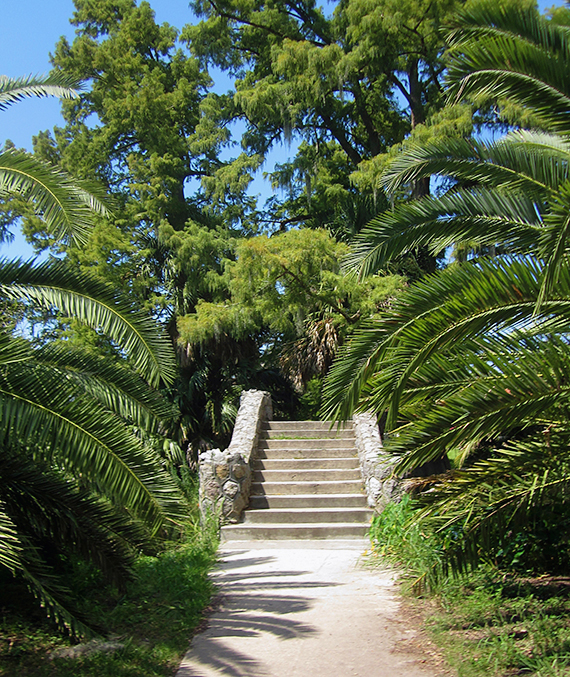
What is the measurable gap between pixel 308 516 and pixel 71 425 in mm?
5484

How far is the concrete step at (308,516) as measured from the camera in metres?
9.63

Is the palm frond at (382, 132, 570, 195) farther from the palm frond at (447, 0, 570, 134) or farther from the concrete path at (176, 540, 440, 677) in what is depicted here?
the concrete path at (176, 540, 440, 677)

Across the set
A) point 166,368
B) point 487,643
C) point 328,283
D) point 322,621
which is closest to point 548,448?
point 487,643

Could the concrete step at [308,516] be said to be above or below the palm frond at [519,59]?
below

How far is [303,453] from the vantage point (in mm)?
12016

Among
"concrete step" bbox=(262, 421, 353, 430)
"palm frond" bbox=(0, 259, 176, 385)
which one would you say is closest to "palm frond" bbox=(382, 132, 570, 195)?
"palm frond" bbox=(0, 259, 176, 385)

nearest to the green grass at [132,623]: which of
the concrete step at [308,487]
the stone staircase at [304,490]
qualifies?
the stone staircase at [304,490]

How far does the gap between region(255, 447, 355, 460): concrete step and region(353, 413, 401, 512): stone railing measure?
270mm

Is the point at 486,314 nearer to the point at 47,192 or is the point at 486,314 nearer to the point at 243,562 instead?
the point at 47,192

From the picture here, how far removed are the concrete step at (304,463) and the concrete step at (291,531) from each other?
1924 millimetres

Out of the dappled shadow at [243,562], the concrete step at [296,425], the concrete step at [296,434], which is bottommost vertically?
the dappled shadow at [243,562]

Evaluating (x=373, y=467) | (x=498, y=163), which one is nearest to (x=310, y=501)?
(x=373, y=467)

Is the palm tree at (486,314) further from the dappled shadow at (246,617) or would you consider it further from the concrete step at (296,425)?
the concrete step at (296,425)

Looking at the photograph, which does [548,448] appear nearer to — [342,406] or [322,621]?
[342,406]
